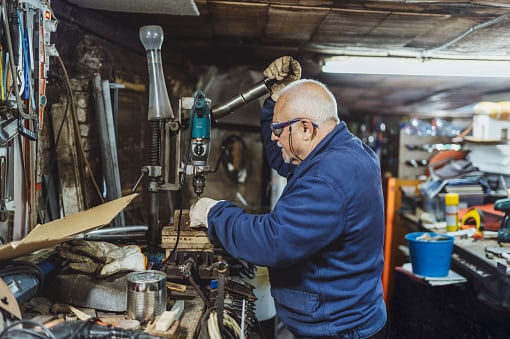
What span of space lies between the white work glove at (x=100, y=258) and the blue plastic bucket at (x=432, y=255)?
232cm

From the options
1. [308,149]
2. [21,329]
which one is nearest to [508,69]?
[308,149]

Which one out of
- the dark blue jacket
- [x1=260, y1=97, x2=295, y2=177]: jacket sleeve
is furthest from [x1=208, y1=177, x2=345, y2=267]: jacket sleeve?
[x1=260, y1=97, x2=295, y2=177]: jacket sleeve

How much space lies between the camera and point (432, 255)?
358cm

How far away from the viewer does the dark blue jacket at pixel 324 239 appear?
1.77 metres

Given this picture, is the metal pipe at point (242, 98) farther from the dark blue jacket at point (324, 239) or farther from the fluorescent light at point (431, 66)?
the fluorescent light at point (431, 66)

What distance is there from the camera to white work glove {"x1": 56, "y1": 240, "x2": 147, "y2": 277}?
6.80 ft

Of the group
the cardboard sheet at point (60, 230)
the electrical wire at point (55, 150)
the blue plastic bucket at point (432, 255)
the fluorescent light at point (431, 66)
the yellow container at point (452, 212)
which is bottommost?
the blue plastic bucket at point (432, 255)

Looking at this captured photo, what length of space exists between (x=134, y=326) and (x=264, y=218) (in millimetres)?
649

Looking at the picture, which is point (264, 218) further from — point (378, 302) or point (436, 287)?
point (436, 287)

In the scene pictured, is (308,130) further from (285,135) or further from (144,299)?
(144,299)

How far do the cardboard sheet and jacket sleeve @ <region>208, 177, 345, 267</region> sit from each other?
595 millimetres

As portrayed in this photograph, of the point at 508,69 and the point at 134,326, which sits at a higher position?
the point at 508,69

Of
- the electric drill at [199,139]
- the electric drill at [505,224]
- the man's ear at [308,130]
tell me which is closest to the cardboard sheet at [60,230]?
the electric drill at [199,139]

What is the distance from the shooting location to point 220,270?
206cm
